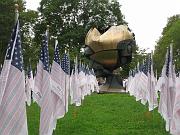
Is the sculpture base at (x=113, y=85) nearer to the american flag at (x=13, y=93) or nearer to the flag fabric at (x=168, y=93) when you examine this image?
the flag fabric at (x=168, y=93)

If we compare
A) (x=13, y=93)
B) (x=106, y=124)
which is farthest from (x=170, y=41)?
(x=13, y=93)

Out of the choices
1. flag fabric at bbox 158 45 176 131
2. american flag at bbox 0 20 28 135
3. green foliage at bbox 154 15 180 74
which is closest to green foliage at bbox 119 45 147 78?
green foliage at bbox 154 15 180 74

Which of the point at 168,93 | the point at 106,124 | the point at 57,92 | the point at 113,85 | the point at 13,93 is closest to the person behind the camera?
the point at 13,93

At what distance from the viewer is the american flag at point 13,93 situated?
325 inches

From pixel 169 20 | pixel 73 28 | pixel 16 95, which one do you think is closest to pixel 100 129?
pixel 16 95

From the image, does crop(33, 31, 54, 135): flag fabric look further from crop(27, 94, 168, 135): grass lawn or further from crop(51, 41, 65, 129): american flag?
crop(27, 94, 168, 135): grass lawn

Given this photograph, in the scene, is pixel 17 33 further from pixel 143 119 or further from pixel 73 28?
pixel 73 28

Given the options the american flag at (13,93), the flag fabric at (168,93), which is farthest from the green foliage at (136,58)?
the american flag at (13,93)

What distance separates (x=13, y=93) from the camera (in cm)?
839

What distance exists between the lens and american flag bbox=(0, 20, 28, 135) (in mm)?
8266

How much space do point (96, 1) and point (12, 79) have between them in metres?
61.6

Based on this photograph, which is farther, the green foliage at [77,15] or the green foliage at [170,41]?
the green foliage at [170,41]

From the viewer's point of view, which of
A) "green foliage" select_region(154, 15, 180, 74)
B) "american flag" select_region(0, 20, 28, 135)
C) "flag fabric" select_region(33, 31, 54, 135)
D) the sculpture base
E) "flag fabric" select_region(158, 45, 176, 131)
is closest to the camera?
"american flag" select_region(0, 20, 28, 135)

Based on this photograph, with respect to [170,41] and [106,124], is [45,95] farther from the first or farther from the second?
[170,41]
